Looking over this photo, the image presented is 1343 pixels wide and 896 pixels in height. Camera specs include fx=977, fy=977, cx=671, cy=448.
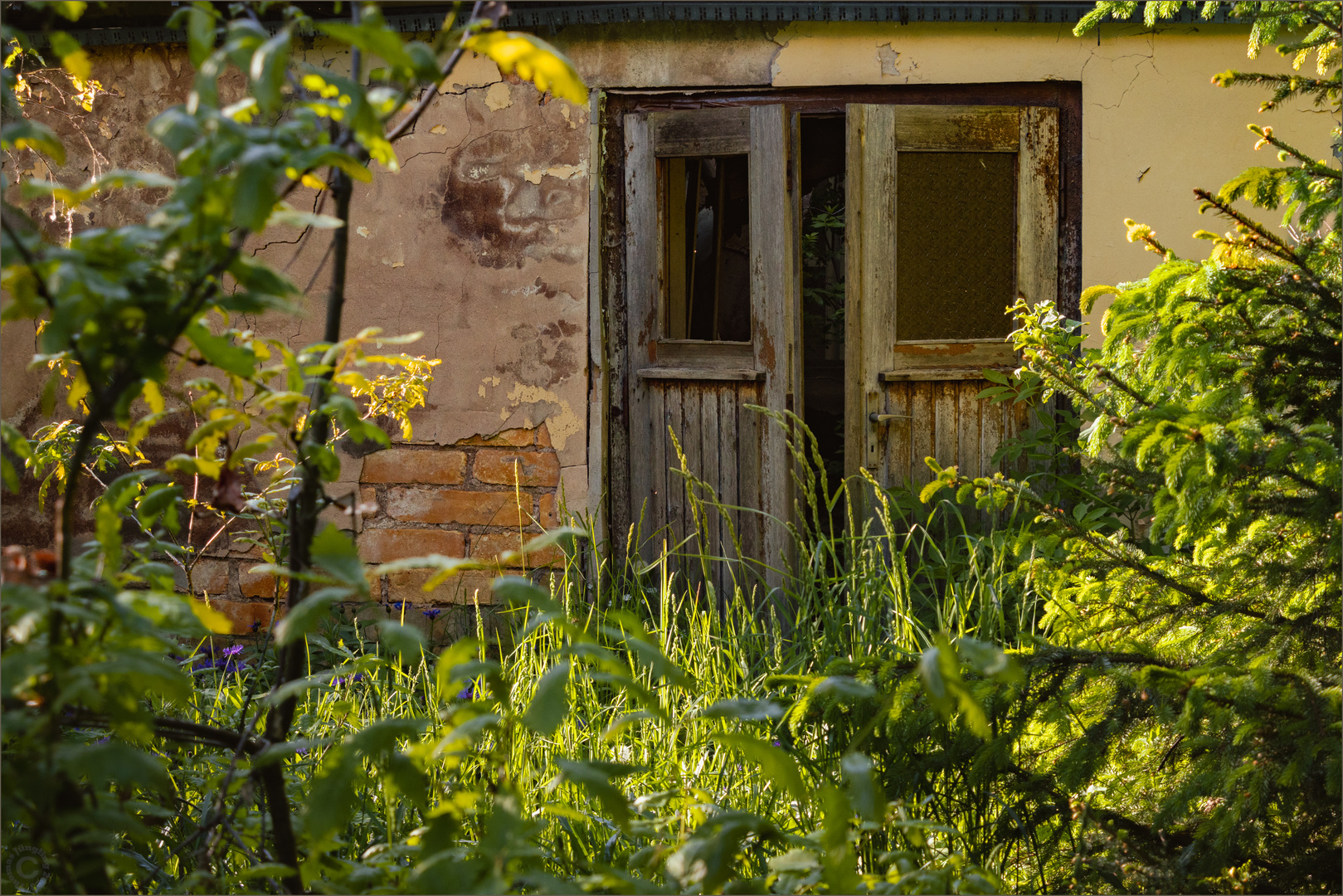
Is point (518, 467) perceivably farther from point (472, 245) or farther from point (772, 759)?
point (772, 759)

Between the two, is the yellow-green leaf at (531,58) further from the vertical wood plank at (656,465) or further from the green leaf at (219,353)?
the vertical wood plank at (656,465)

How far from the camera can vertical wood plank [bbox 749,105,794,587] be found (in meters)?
3.66

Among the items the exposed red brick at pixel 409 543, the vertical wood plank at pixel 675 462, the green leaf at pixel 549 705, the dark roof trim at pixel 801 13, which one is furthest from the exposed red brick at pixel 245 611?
the green leaf at pixel 549 705

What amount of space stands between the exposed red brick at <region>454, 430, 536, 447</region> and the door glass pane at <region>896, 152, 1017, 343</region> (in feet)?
4.87

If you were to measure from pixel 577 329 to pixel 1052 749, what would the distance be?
8.03 feet

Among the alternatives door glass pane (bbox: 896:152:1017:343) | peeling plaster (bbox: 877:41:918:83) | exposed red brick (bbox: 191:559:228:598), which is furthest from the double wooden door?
exposed red brick (bbox: 191:559:228:598)

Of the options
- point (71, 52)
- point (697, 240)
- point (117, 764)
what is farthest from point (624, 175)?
point (117, 764)

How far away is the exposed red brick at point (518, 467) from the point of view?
3785 mm

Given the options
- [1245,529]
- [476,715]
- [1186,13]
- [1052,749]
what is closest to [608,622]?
[1052,749]

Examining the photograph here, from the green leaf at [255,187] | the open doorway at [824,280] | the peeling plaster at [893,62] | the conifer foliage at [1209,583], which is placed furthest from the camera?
the open doorway at [824,280]

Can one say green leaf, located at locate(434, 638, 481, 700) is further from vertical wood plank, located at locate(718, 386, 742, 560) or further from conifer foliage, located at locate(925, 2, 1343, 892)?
vertical wood plank, located at locate(718, 386, 742, 560)

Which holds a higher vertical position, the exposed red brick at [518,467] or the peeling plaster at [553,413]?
the peeling plaster at [553,413]

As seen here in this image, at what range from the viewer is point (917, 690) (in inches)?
61.2

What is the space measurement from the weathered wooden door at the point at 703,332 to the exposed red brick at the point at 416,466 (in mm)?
688
